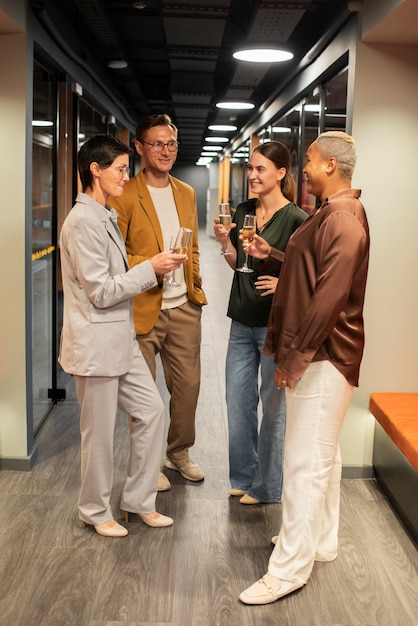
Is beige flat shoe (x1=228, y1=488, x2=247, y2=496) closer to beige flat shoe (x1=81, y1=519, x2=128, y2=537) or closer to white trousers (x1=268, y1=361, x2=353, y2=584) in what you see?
beige flat shoe (x1=81, y1=519, x2=128, y2=537)

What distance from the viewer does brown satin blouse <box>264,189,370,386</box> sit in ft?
8.52

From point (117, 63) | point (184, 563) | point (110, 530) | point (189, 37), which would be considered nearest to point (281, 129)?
point (117, 63)

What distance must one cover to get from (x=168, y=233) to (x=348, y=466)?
5.51ft

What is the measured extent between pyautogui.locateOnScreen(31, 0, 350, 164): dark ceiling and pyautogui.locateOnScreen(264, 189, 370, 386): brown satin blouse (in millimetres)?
2037

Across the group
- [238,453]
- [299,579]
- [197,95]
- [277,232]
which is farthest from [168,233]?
[197,95]

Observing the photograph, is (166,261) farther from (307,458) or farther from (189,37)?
(189,37)

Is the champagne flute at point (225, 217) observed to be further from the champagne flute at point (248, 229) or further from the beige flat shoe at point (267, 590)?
the beige flat shoe at point (267, 590)

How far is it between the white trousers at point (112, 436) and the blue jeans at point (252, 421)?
0.49m

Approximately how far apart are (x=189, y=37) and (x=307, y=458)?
4.07 metres

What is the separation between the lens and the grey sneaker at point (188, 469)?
13.5 ft

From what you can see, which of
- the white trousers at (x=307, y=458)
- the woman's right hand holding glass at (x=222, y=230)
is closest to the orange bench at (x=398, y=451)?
the white trousers at (x=307, y=458)

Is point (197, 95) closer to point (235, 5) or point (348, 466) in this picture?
point (235, 5)

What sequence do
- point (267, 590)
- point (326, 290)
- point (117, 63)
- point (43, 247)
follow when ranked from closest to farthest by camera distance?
point (326, 290)
point (267, 590)
point (43, 247)
point (117, 63)

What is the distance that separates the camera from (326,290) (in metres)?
2.59
